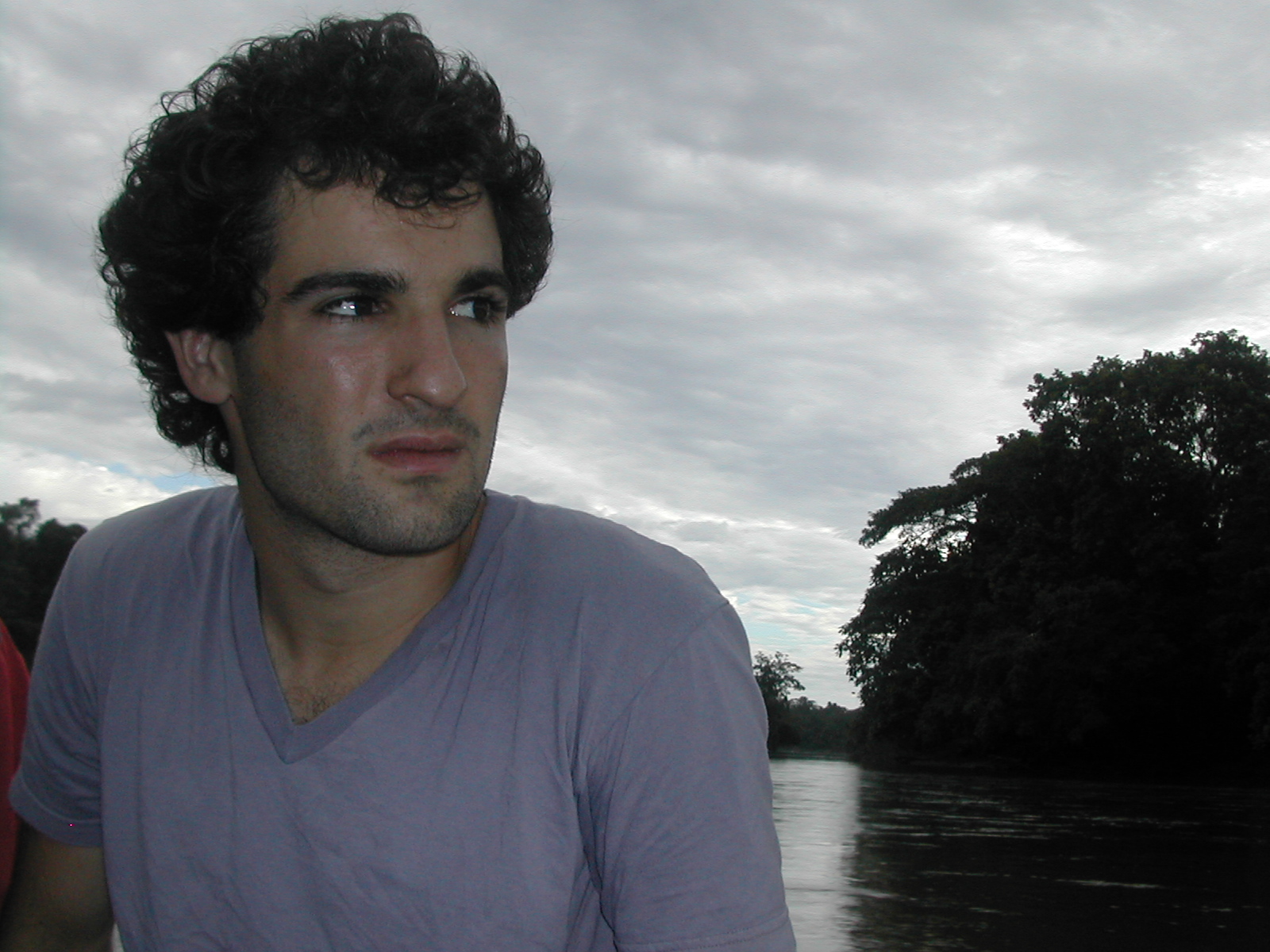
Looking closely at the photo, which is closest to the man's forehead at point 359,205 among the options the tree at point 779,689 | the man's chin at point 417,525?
the man's chin at point 417,525

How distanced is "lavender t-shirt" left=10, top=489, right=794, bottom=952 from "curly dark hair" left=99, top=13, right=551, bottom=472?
0.59m

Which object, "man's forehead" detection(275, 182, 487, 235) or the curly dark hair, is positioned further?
the curly dark hair

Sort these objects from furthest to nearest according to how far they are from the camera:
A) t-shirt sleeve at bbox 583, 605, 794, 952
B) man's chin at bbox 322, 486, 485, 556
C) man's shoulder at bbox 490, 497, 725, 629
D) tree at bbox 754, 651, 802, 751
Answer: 1. tree at bbox 754, 651, 802, 751
2. man's chin at bbox 322, 486, 485, 556
3. man's shoulder at bbox 490, 497, 725, 629
4. t-shirt sleeve at bbox 583, 605, 794, 952

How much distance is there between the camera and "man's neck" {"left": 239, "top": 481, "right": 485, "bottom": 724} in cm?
179

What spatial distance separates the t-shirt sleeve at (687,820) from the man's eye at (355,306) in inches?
28.1

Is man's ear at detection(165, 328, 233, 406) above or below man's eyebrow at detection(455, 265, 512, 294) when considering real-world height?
below

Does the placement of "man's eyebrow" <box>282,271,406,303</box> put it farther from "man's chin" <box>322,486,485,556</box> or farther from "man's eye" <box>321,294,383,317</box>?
"man's chin" <box>322,486,485,556</box>

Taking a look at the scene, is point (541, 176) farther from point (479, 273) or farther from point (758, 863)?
point (758, 863)

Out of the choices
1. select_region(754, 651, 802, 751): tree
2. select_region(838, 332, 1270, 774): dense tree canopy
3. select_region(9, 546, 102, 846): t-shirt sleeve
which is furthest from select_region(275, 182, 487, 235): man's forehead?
select_region(754, 651, 802, 751): tree

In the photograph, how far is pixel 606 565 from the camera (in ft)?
5.37

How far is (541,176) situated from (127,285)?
0.84 metres

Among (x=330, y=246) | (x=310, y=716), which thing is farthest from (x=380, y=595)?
(x=330, y=246)

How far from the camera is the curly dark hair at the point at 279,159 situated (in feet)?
6.36

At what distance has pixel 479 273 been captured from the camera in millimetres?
1840
